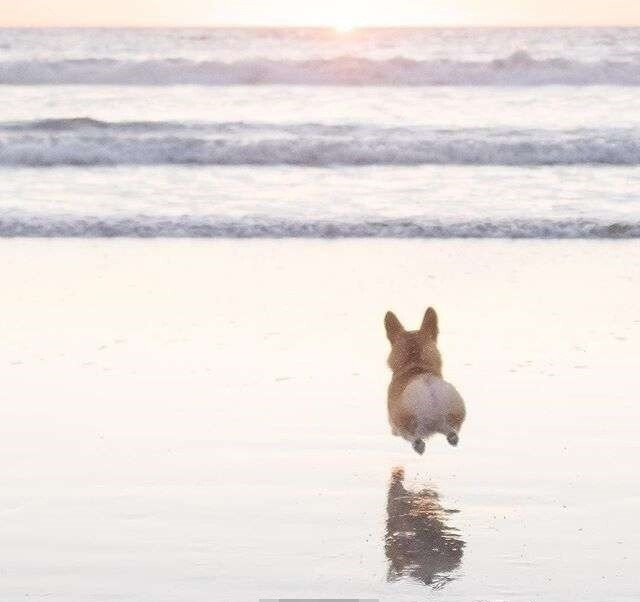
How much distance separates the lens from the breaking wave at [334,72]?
3180 cm

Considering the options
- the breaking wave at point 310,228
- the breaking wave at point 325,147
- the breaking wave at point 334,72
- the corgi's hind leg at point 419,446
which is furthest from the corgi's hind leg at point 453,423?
the breaking wave at point 334,72

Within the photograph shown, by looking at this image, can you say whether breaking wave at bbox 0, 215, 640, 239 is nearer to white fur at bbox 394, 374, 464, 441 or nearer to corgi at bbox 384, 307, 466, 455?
corgi at bbox 384, 307, 466, 455

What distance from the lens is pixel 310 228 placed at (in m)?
12.1

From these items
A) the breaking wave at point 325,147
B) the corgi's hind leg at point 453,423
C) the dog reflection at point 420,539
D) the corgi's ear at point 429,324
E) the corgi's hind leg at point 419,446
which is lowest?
the dog reflection at point 420,539

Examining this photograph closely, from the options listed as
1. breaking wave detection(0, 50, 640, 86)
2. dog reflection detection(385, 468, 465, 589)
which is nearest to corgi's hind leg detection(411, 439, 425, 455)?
dog reflection detection(385, 468, 465, 589)

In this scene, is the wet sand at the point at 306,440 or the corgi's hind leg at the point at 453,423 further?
the corgi's hind leg at the point at 453,423

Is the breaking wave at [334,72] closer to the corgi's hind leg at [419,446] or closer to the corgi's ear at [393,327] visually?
the corgi's ear at [393,327]

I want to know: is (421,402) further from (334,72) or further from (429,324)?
(334,72)

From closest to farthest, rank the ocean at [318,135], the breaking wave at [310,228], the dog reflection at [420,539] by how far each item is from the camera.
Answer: the dog reflection at [420,539], the breaking wave at [310,228], the ocean at [318,135]

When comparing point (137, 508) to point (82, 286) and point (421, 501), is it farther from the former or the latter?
point (82, 286)

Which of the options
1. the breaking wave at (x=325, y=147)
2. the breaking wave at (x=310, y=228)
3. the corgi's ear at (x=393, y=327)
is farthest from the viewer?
the breaking wave at (x=325, y=147)

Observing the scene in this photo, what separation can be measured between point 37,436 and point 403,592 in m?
2.26

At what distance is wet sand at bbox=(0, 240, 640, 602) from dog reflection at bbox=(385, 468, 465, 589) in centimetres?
1

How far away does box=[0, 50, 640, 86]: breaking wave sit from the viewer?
104 ft
